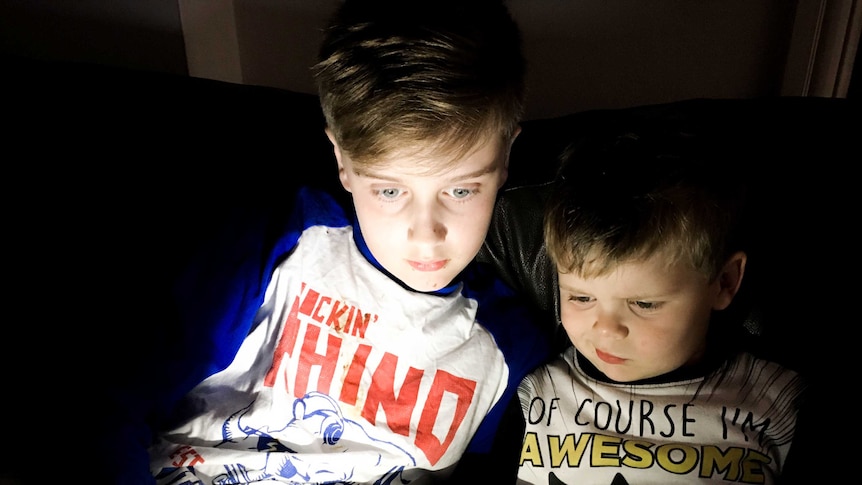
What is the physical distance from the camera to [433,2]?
31.0 inches

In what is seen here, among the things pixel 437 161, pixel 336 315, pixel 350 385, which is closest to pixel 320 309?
pixel 336 315

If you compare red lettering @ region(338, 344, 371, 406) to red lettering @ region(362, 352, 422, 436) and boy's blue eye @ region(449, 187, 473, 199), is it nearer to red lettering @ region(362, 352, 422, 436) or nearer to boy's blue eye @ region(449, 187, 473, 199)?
red lettering @ region(362, 352, 422, 436)

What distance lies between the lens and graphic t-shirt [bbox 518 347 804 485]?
2.82ft

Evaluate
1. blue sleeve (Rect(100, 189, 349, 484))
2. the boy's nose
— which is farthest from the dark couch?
the boy's nose

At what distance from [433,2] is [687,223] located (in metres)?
0.46

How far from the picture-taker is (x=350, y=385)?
0.96 meters

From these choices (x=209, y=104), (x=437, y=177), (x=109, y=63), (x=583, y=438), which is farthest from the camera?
(x=109, y=63)

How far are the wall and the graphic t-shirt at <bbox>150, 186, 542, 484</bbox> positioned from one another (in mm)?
684

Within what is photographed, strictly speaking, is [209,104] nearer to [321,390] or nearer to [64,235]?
[64,235]

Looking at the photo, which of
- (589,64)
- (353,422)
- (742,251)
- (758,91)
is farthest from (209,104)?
(758,91)

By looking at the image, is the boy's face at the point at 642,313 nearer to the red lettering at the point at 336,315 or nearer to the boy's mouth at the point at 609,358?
the boy's mouth at the point at 609,358

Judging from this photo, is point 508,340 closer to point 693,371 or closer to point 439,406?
point 439,406

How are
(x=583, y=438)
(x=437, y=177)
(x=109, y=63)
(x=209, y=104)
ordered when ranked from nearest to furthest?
(x=437, y=177) < (x=583, y=438) < (x=209, y=104) < (x=109, y=63)

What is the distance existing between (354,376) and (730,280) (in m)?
0.61
